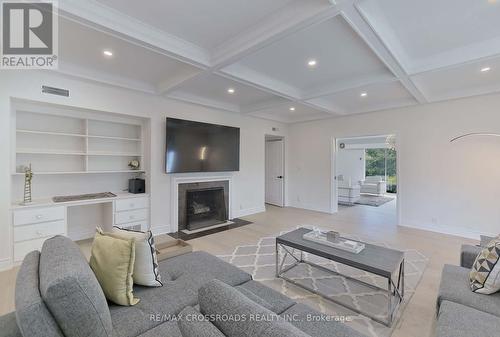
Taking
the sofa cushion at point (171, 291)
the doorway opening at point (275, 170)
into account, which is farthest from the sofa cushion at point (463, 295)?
the doorway opening at point (275, 170)

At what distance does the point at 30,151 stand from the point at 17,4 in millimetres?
2010

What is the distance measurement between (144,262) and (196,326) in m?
0.88

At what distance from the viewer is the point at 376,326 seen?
6.45 ft

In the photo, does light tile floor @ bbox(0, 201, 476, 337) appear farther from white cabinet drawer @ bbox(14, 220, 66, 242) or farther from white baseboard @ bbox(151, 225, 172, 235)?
white baseboard @ bbox(151, 225, 172, 235)

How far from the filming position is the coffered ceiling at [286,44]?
2076mm

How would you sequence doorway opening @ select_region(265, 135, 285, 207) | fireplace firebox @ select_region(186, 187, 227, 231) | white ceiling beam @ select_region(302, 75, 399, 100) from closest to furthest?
white ceiling beam @ select_region(302, 75, 399, 100), fireplace firebox @ select_region(186, 187, 227, 231), doorway opening @ select_region(265, 135, 285, 207)

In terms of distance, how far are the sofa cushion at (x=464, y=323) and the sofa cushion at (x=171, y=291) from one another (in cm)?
130

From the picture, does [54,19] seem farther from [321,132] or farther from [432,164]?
[432,164]

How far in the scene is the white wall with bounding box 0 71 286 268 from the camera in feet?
9.59


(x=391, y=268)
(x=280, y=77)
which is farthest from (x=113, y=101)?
(x=391, y=268)

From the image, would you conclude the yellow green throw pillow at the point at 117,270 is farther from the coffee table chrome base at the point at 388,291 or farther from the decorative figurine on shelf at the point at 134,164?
the decorative figurine on shelf at the point at 134,164

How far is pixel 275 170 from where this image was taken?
741cm

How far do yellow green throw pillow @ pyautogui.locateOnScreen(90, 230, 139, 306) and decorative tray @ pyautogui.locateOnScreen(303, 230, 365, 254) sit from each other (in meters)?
1.87

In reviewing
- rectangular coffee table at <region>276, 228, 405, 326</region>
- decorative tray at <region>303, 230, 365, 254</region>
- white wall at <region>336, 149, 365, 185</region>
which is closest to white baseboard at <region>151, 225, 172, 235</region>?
rectangular coffee table at <region>276, 228, 405, 326</region>
